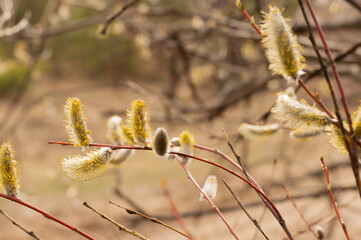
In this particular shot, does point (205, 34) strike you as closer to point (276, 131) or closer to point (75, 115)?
point (276, 131)

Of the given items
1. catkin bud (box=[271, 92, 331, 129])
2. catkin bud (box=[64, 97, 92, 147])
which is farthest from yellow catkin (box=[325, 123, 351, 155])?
catkin bud (box=[64, 97, 92, 147])

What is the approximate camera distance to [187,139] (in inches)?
17.0

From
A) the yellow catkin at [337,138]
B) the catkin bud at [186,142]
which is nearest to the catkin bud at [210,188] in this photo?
the catkin bud at [186,142]

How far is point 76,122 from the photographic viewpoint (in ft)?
1.18

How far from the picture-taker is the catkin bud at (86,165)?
1.18ft

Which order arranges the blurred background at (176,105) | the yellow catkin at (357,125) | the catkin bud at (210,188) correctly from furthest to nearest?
1. the blurred background at (176,105)
2. the catkin bud at (210,188)
3. the yellow catkin at (357,125)

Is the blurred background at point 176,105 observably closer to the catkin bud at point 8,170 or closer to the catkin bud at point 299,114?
the catkin bud at point 299,114

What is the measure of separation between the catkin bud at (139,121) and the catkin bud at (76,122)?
1.8 inches

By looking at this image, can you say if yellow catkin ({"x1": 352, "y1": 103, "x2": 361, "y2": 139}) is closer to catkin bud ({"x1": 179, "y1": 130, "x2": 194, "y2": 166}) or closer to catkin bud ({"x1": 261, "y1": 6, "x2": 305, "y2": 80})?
catkin bud ({"x1": 261, "y1": 6, "x2": 305, "y2": 80})

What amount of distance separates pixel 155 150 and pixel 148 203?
2472mm

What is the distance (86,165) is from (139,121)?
2.8 inches

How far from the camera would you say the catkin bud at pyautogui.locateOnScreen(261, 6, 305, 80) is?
35 cm

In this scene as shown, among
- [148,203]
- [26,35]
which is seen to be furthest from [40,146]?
[26,35]

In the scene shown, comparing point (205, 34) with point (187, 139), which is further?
point (205, 34)
